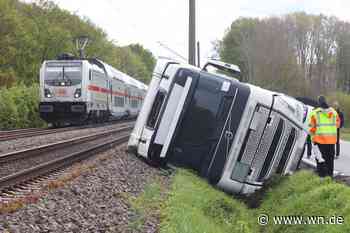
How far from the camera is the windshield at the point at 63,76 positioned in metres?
22.2

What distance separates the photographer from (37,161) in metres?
10.5

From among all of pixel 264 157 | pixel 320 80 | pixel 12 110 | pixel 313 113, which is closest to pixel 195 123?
pixel 264 157

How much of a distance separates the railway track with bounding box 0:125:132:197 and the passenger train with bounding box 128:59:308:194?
6.58 ft

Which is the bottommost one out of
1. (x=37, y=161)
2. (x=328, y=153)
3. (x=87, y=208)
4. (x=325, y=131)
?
(x=37, y=161)

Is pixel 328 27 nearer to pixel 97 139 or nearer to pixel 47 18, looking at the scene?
pixel 47 18

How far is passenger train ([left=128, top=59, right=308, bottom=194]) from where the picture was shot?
8.86 meters

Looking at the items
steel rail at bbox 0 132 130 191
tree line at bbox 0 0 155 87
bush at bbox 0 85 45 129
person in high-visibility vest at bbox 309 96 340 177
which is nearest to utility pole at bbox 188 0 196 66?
bush at bbox 0 85 45 129

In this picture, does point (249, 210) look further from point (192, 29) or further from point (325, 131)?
point (192, 29)

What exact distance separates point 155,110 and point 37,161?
2899 millimetres

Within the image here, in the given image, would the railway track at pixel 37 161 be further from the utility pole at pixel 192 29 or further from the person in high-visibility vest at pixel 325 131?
the utility pole at pixel 192 29

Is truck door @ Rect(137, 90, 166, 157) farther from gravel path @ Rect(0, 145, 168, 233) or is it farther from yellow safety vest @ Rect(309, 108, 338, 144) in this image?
yellow safety vest @ Rect(309, 108, 338, 144)

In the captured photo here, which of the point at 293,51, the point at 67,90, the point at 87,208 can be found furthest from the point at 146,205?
the point at 293,51

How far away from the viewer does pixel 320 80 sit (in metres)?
54.2

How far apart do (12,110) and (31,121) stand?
2.63 m
